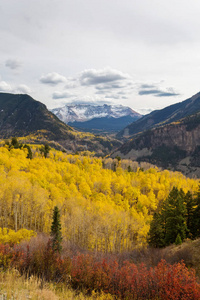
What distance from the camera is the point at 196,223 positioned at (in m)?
46.0

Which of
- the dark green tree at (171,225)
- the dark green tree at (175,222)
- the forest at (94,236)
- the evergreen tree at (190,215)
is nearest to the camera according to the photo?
the forest at (94,236)

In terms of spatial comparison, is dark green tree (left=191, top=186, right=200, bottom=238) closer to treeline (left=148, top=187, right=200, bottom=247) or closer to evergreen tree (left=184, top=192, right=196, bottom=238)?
treeline (left=148, top=187, right=200, bottom=247)

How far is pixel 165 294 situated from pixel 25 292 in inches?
342

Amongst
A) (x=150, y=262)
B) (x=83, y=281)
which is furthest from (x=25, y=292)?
(x=150, y=262)

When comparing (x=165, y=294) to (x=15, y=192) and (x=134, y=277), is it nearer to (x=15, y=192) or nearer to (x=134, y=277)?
(x=134, y=277)

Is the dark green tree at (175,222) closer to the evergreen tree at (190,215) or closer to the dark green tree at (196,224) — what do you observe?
the evergreen tree at (190,215)

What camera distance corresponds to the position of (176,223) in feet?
144

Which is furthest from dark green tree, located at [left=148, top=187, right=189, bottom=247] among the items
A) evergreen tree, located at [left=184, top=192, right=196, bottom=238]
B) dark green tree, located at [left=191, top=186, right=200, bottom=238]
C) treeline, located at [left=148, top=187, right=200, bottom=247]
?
dark green tree, located at [left=191, top=186, right=200, bottom=238]

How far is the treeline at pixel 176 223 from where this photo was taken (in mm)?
43438

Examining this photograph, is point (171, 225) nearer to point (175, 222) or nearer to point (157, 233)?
point (175, 222)

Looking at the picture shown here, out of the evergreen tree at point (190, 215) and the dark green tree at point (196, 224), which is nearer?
the dark green tree at point (196, 224)

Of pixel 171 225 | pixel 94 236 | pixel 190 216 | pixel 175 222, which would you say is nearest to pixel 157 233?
pixel 171 225

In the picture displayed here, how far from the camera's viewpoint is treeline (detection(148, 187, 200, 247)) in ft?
143

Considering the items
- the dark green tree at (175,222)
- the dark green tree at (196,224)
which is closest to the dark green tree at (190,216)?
the dark green tree at (196,224)
